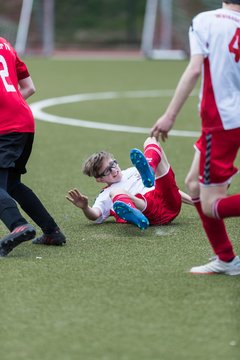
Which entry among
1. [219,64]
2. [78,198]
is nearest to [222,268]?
[219,64]

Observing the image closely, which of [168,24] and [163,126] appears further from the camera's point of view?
[168,24]

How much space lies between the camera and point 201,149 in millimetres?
5301

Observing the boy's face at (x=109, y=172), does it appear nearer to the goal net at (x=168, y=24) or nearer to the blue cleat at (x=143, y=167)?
the blue cleat at (x=143, y=167)

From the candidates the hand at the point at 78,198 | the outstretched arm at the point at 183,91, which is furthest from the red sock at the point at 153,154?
the outstretched arm at the point at 183,91

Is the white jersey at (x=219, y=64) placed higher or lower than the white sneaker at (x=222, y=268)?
higher

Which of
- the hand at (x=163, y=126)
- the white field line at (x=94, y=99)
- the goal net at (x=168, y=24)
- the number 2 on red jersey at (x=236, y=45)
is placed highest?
the number 2 on red jersey at (x=236, y=45)

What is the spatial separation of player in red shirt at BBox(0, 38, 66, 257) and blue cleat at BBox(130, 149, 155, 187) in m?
0.73

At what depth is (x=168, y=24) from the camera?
26.5m

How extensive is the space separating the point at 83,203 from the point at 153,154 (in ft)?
2.20

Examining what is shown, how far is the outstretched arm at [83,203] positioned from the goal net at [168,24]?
1915cm

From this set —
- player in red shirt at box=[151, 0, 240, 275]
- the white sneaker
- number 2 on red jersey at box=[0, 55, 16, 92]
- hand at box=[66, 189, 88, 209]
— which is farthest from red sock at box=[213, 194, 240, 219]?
number 2 on red jersey at box=[0, 55, 16, 92]

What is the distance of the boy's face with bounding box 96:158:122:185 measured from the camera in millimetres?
6938

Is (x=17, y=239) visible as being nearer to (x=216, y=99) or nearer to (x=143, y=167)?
(x=143, y=167)

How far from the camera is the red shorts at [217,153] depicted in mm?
5215
